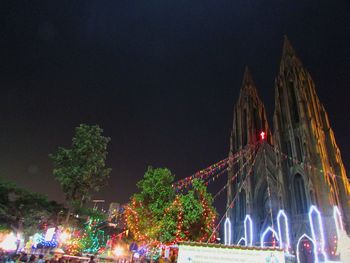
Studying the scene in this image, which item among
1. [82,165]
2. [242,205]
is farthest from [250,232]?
[82,165]

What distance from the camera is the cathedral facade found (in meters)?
28.7

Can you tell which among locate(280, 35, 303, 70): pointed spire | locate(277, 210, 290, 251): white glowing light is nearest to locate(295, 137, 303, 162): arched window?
locate(277, 210, 290, 251): white glowing light

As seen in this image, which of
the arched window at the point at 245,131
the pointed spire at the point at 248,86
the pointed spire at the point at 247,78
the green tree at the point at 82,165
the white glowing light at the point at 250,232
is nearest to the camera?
the green tree at the point at 82,165

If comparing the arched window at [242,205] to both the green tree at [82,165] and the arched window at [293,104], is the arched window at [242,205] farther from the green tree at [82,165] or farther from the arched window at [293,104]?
the green tree at [82,165]

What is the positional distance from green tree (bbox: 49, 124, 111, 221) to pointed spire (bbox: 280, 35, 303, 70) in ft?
108

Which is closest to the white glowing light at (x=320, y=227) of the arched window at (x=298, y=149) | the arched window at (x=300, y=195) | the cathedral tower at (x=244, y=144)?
the arched window at (x=300, y=195)

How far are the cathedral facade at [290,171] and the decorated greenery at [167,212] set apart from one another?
653 centimetres

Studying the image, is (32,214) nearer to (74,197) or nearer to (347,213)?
(74,197)

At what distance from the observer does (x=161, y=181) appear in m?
27.6

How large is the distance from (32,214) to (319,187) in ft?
97.5

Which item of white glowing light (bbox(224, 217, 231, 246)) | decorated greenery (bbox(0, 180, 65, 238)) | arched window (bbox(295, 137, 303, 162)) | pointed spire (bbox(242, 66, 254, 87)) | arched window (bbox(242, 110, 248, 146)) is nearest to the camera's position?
decorated greenery (bbox(0, 180, 65, 238))

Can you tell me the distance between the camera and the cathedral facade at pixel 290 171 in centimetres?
2870

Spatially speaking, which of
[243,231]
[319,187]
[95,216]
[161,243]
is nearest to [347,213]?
[319,187]

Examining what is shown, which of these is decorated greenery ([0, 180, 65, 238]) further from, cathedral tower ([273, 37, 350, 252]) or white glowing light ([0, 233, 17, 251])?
cathedral tower ([273, 37, 350, 252])
